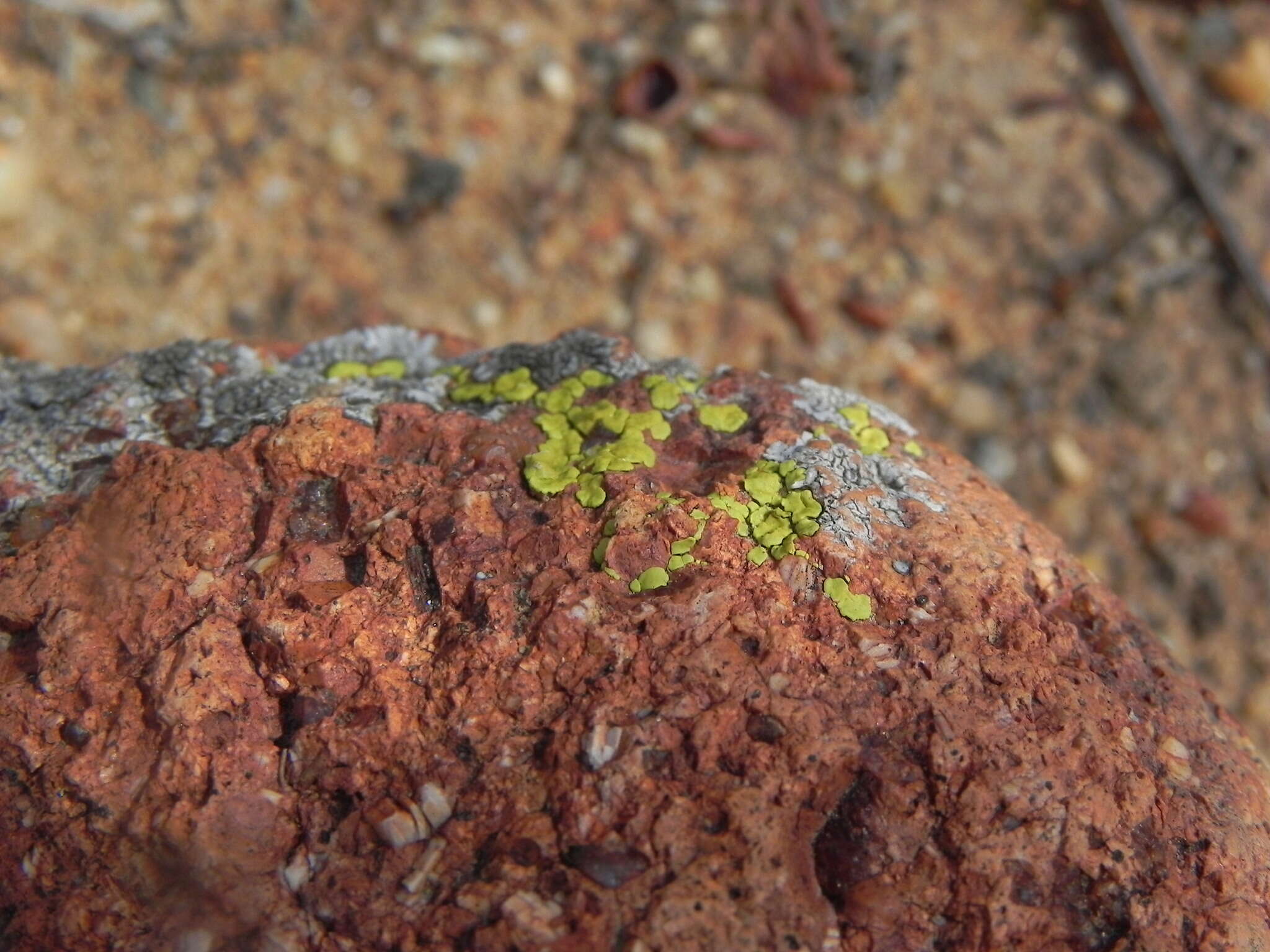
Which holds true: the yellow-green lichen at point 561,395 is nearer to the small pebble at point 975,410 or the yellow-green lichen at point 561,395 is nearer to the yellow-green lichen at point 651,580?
the yellow-green lichen at point 651,580

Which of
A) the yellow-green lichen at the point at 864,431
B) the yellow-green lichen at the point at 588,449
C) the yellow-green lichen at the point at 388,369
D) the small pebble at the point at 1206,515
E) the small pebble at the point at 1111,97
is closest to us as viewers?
the yellow-green lichen at the point at 588,449

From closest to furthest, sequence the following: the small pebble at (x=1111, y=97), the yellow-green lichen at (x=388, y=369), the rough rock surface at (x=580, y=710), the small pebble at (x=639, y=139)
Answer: the rough rock surface at (x=580, y=710), the yellow-green lichen at (x=388, y=369), the small pebble at (x=639, y=139), the small pebble at (x=1111, y=97)

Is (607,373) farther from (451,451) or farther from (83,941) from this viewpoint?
(83,941)

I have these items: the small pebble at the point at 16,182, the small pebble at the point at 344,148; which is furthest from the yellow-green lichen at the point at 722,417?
the small pebble at the point at 16,182

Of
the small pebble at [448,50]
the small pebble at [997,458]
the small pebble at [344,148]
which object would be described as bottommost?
the small pebble at [997,458]

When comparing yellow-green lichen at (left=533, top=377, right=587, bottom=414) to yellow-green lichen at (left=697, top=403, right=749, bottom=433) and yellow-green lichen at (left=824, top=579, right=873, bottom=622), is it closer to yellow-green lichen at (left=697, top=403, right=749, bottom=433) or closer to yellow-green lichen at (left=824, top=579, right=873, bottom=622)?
yellow-green lichen at (left=697, top=403, right=749, bottom=433)

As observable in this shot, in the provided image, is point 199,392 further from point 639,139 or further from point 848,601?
point 639,139

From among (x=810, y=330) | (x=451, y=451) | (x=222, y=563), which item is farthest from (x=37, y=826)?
(x=810, y=330)

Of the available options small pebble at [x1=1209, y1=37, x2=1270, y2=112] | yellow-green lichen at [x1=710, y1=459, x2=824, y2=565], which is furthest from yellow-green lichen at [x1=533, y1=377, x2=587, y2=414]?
small pebble at [x1=1209, y1=37, x2=1270, y2=112]
